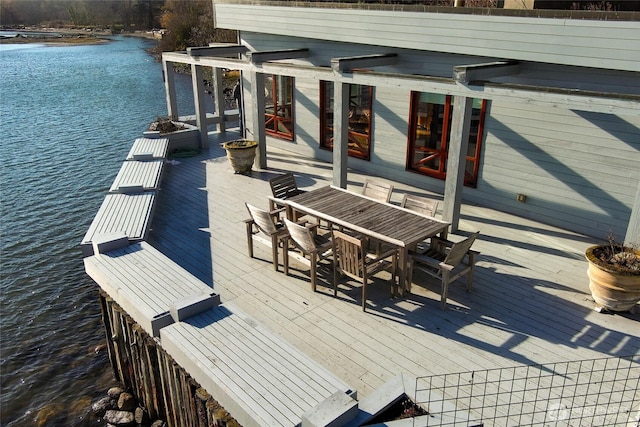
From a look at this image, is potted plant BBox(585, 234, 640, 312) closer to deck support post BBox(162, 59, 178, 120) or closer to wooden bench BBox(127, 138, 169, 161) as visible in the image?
wooden bench BBox(127, 138, 169, 161)

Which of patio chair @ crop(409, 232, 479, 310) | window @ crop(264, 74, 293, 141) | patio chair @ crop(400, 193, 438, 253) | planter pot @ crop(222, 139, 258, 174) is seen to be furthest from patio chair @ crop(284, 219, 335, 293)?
window @ crop(264, 74, 293, 141)

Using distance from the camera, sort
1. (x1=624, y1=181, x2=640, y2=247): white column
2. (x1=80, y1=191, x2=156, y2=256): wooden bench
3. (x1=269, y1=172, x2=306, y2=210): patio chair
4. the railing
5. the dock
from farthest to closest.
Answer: (x1=269, y1=172, x2=306, y2=210): patio chair
(x1=80, y1=191, x2=156, y2=256): wooden bench
(x1=624, y1=181, x2=640, y2=247): white column
the dock
the railing

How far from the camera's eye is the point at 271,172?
10594mm

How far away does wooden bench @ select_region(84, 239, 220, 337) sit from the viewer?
5059 millimetres

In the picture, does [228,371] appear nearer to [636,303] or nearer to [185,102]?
[636,303]

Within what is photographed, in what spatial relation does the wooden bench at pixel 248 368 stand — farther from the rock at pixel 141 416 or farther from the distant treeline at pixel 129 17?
the distant treeline at pixel 129 17

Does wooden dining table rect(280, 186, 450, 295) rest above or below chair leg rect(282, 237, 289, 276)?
above

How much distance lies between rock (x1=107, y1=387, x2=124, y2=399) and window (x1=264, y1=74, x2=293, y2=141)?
7.28 meters

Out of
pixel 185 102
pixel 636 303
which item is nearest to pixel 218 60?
pixel 636 303

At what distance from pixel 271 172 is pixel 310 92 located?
7.27 feet

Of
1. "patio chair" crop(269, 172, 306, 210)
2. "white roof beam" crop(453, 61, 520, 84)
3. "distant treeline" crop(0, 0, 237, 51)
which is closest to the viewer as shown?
"white roof beam" crop(453, 61, 520, 84)

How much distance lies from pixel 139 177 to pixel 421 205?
16.9 ft

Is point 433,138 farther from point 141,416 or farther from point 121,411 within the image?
point 121,411

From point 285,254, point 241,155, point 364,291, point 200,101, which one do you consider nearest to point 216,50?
point 200,101
